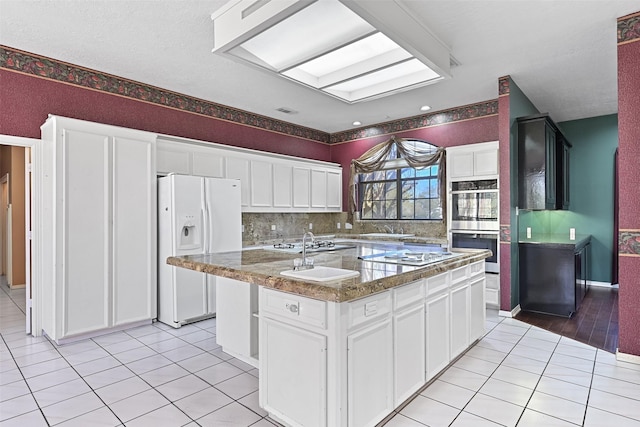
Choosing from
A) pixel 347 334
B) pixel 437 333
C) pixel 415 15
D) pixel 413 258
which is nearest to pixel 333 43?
pixel 415 15

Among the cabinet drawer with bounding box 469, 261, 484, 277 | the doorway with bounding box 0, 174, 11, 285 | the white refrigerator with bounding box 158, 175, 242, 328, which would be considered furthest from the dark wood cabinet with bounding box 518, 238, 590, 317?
the doorway with bounding box 0, 174, 11, 285

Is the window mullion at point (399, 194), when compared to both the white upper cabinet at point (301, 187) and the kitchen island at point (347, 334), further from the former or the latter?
the kitchen island at point (347, 334)

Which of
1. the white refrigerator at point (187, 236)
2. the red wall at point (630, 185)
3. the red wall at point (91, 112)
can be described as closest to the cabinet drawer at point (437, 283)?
the red wall at point (630, 185)

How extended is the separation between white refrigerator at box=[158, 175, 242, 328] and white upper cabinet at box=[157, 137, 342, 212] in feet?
1.55

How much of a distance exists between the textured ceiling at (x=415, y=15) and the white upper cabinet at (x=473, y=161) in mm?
783

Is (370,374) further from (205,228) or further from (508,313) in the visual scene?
(508,313)

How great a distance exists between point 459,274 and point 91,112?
169 inches

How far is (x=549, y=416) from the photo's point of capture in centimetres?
222

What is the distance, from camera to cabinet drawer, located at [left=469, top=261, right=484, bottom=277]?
315 centimetres

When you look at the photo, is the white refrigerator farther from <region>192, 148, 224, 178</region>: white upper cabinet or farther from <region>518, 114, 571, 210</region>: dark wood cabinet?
<region>518, 114, 571, 210</region>: dark wood cabinet

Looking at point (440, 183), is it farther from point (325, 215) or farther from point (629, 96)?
point (629, 96)

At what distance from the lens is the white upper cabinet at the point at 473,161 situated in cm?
462

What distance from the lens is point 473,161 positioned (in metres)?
4.80

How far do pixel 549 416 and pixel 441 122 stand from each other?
14.8ft
